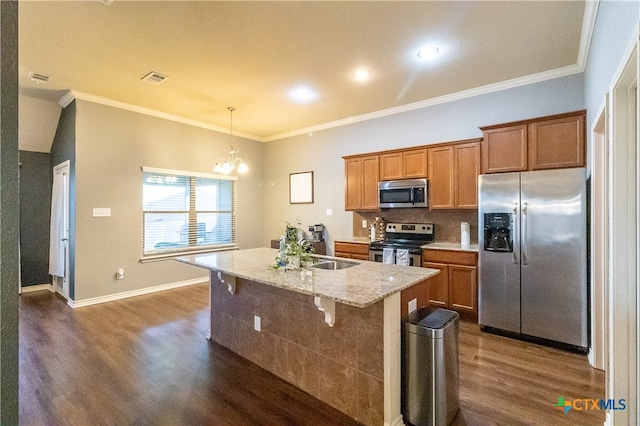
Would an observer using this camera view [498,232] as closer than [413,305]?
No

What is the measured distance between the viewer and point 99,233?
4449 millimetres

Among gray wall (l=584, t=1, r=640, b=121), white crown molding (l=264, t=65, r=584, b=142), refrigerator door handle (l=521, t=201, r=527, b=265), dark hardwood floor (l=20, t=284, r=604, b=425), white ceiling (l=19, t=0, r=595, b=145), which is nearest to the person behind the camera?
gray wall (l=584, t=1, r=640, b=121)

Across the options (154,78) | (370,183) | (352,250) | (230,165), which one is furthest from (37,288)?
(370,183)

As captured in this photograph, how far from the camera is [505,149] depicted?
133 inches

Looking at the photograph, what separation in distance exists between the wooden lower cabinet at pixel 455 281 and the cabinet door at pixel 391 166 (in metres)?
1.23

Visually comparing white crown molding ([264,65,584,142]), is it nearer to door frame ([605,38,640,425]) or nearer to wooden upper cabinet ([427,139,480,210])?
wooden upper cabinet ([427,139,480,210])


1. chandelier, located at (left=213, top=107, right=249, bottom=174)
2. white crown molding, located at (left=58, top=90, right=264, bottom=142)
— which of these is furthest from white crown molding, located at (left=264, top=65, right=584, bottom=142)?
white crown molding, located at (left=58, top=90, right=264, bottom=142)

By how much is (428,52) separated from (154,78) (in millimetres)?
3137

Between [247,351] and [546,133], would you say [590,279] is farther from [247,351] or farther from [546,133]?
[247,351]

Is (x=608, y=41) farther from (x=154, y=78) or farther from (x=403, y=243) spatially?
(x=154, y=78)

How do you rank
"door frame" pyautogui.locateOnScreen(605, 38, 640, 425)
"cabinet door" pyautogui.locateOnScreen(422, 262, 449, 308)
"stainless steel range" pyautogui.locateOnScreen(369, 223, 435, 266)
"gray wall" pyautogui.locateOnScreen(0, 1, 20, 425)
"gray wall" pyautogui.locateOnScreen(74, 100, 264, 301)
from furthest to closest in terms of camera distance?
"gray wall" pyautogui.locateOnScreen(74, 100, 264, 301), "stainless steel range" pyautogui.locateOnScreen(369, 223, 435, 266), "cabinet door" pyautogui.locateOnScreen(422, 262, 449, 308), "door frame" pyautogui.locateOnScreen(605, 38, 640, 425), "gray wall" pyautogui.locateOnScreen(0, 1, 20, 425)

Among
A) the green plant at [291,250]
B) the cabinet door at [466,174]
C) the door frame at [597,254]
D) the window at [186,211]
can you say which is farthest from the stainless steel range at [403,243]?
the window at [186,211]

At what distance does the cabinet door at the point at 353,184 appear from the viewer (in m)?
4.88

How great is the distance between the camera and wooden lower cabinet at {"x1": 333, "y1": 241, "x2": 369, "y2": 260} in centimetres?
451
